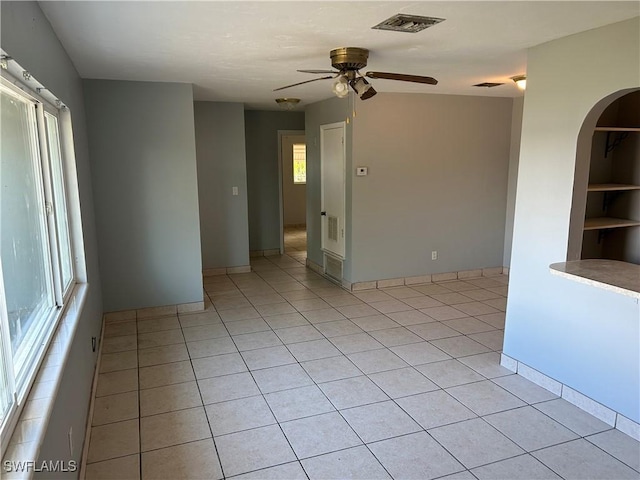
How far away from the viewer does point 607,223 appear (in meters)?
3.08

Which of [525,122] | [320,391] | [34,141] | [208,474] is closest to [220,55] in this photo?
[34,141]

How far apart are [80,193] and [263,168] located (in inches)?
152

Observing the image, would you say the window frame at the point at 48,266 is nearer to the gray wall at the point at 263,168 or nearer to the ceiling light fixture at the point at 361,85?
the ceiling light fixture at the point at 361,85

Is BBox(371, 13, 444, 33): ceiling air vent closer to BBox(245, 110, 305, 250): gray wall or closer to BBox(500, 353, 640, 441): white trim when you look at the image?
BBox(500, 353, 640, 441): white trim

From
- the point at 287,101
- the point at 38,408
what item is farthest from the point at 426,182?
the point at 38,408

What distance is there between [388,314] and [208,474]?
2.62 meters

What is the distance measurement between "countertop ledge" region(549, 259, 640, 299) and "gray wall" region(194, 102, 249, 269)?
4263 mm

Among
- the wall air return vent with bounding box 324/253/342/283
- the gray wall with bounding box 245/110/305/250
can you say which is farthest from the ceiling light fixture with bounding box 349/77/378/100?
the gray wall with bounding box 245/110/305/250

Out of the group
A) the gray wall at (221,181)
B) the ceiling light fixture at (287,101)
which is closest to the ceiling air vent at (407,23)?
the ceiling light fixture at (287,101)

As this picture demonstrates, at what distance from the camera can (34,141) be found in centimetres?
238

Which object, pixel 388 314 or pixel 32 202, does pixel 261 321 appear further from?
pixel 32 202

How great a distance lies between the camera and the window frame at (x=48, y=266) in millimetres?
1450

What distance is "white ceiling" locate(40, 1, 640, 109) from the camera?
2.12 meters

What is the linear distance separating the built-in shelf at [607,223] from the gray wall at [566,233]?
0.35 meters
